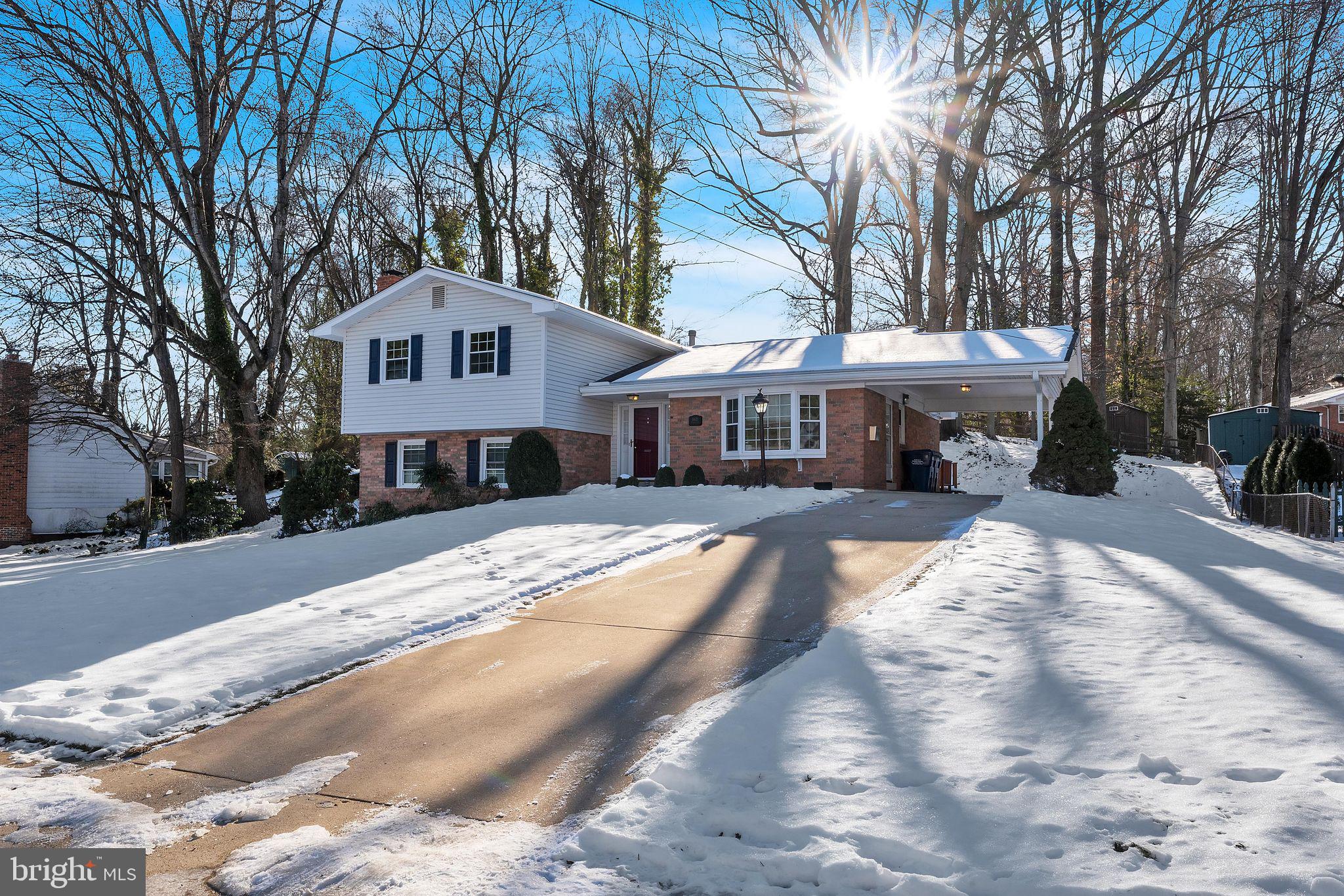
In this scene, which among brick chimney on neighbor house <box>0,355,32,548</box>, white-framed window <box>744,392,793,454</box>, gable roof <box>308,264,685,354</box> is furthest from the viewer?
brick chimney on neighbor house <box>0,355,32,548</box>

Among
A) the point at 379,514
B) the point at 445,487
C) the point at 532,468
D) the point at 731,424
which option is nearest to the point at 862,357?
the point at 731,424

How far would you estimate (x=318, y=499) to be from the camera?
68.8ft

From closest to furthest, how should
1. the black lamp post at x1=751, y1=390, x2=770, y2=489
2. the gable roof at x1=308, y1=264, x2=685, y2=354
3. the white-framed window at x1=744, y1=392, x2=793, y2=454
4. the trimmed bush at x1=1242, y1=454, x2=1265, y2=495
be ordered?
the black lamp post at x1=751, y1=390, x2=770, y2=489 < the trimmed bush at x1=1242, y1=454, x2=1265, y2=495 < the white-framed window at x1=744, y1=392, x2=793, y2=454 < the gable roof at x1=308, y1=264, x2=685, y2=354

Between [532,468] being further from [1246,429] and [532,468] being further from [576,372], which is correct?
[1246,429]

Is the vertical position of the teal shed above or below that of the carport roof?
below

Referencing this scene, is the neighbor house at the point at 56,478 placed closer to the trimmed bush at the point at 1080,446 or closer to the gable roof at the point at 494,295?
the gable roof at the point at 494,295

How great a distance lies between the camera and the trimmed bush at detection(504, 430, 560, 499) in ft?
60.7

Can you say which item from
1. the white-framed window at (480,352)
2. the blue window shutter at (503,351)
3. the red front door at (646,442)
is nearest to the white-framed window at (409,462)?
the white-framed window at (480,352)

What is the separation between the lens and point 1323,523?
13.0 m

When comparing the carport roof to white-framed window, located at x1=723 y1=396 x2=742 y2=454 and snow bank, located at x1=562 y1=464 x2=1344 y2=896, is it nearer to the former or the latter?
white-framed window, located at x1=723 y1=396 x2=742 y2=454

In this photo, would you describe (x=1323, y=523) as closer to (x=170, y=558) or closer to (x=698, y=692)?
(x=698, y=692)

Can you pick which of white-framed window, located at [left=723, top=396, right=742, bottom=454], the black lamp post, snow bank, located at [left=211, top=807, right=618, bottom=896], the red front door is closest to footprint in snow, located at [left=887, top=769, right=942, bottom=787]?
snow bank, located at [left=211, top=807, right=618, bottom=896]

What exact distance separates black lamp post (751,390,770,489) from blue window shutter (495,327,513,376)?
6.00 m

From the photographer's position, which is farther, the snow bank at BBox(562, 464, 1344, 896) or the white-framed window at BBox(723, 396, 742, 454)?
the white-framed window at BBox(723, 396, 742, 454)
